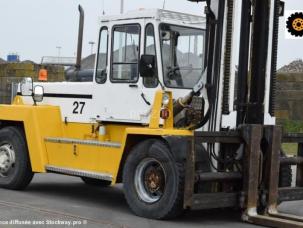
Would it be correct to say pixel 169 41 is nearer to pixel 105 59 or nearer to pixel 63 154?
pixel 105 59

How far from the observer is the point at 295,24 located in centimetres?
1085

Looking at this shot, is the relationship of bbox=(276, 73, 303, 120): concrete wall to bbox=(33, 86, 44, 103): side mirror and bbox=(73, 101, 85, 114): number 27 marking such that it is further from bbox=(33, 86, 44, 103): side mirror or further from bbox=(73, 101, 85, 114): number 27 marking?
bbox=(73, 101, 85, 114): number 27 marking

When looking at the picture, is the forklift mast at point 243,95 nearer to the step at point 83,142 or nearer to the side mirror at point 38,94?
the step at point 83,142

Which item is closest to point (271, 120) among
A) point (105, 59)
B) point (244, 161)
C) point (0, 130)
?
point (244, 161)

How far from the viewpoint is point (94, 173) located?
1047 centimetres

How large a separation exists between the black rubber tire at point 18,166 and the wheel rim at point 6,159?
77 millimetres

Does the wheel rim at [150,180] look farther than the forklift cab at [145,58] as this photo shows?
No

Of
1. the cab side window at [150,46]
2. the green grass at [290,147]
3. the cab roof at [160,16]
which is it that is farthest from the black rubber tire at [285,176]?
the green grass at [290,147]

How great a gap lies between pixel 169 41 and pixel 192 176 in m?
2.27

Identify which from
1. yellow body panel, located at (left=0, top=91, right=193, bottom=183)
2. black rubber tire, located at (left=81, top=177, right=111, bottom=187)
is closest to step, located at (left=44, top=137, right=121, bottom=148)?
yellow body panel, located at (left=0, top=91, right=193, bottom=183)

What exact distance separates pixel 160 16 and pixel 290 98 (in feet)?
46.8

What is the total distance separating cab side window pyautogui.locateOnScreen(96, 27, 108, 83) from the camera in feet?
35.4

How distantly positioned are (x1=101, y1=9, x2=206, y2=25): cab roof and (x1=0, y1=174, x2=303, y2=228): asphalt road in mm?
2789

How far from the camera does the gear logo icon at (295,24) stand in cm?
1070
